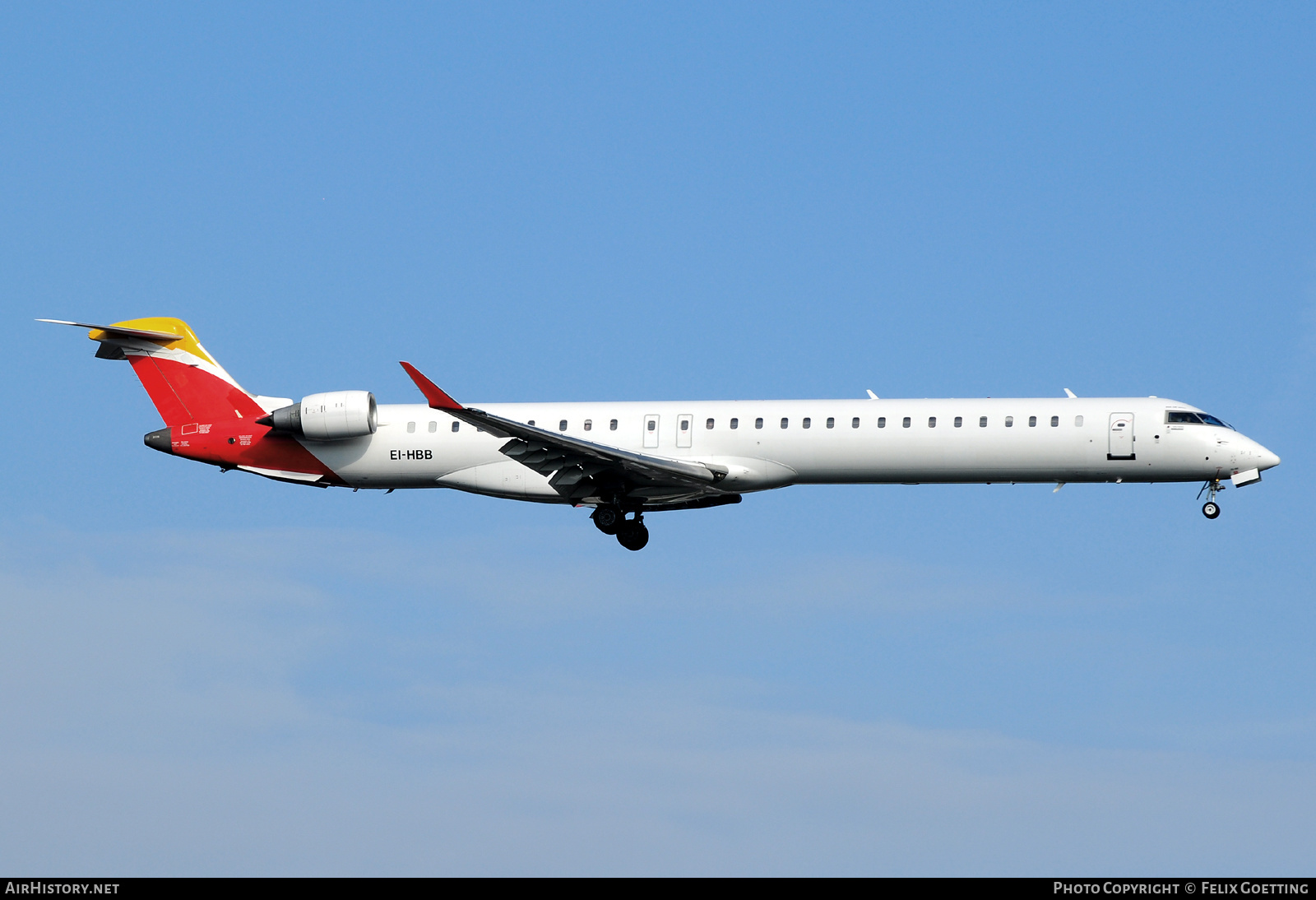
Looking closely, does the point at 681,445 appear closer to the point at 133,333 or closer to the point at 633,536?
the point at 633,536

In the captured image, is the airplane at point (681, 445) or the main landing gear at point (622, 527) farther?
the main landing gear at point (622, 527)

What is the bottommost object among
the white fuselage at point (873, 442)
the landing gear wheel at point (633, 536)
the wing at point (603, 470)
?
the landing gear wheel at point (633, 536)

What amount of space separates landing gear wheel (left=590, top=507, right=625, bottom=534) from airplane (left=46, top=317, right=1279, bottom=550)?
0.12 feet

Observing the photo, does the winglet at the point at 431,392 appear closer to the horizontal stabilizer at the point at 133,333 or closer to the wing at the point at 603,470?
the wing at the point at 603,470

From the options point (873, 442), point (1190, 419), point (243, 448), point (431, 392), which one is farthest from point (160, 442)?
point (1190, 419)

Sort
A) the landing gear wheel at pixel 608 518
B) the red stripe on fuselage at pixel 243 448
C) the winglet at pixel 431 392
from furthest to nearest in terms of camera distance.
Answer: the red stripe on fuselage at pixel 243 448, the landing gear wheel at pixel 608 518, the winglet at pixel 431 392

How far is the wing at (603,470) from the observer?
3319cm

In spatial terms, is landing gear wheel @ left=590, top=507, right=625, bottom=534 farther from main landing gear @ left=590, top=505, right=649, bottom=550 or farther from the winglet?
the winglet

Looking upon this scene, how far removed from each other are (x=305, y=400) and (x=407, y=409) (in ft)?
7.76

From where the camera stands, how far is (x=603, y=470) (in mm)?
34938

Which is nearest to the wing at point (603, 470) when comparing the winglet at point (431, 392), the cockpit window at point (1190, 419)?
the winglet at point (431, 392)

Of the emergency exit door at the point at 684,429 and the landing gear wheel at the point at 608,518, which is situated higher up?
the emergency exit door at the point at 684,429

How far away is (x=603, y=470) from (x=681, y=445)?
186 centimetres

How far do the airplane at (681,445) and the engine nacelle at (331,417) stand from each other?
4 centimetres
